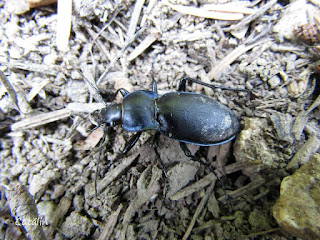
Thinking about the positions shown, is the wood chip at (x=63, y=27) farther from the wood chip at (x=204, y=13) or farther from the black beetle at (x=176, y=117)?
the wood chip at (x=204, y=13)

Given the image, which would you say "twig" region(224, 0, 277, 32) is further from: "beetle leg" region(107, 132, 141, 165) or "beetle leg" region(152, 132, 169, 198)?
"beetle leg" region(107, 132, 141, 165)

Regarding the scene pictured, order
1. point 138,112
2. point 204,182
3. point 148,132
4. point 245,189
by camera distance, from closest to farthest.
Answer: point 245,189 → point 204,182 → point 138,112 → point 148,132

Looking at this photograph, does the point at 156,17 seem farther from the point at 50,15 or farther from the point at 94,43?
the point at 50,15

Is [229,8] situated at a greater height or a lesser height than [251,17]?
greater

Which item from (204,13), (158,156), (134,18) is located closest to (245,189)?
(158,156)

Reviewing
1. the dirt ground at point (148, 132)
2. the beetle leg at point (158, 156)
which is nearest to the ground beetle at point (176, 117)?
the beetle leg at point (158, 156)

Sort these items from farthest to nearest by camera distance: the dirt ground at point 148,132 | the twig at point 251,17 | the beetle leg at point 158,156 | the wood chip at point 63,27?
the wood chip at point 63,27 < the twig at point 251,17 < the beetle leg at point 158,156 < the dirt ground at point 148,132

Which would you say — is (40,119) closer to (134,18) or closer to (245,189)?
(134,18)

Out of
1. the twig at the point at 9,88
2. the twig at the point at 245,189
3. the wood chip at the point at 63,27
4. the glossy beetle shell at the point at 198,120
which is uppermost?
the wood chip at the point at 63,27
